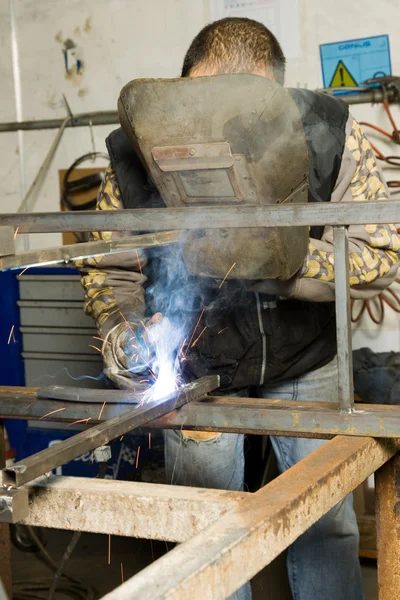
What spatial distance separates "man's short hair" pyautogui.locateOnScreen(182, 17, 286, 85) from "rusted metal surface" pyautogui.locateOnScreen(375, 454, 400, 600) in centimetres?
75

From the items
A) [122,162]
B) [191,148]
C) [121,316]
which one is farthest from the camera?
[122,162]

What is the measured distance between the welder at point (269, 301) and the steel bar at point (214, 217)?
0.81ft

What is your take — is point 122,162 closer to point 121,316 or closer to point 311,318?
point 121,316

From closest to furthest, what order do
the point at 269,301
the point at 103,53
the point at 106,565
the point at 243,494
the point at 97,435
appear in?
the point at 243,494
the point at 97,435
the point at 269,301
the point at 106,565
the point at 103,53

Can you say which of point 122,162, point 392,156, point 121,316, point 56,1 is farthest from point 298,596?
point 56,1

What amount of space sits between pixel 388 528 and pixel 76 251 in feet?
2.04

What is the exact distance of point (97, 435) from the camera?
3.57 ft

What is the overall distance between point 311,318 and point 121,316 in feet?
1.34

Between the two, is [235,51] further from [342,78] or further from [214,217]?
[342,78]

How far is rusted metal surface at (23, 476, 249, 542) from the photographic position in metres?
0.95

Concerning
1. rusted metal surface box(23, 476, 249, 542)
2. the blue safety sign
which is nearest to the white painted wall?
the blue safety sign

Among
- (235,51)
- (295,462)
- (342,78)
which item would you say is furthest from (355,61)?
(295,462)

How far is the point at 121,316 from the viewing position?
1617 millimetres

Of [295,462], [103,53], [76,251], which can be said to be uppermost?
→ [103,53]
